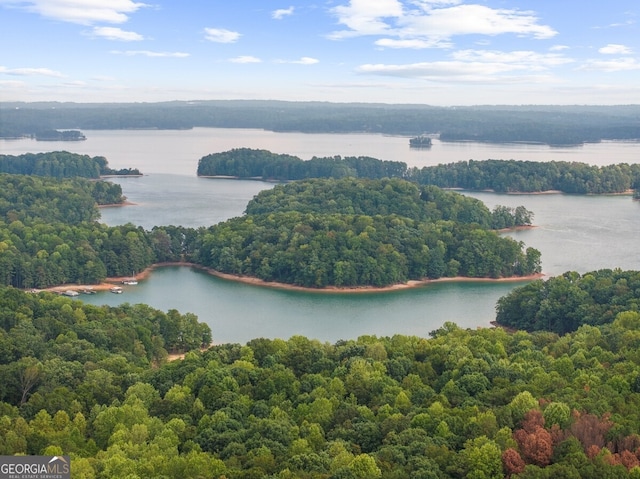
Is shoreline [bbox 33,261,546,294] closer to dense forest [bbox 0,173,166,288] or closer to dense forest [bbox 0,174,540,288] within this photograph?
dense forest [bbox 0,174,540,288]

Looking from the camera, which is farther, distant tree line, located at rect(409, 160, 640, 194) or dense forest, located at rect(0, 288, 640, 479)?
distant tree line, located at rect(409, 160, 640, 194)

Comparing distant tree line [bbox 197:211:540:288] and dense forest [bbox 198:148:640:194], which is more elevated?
dense forest [bbox 198:148:640:194]

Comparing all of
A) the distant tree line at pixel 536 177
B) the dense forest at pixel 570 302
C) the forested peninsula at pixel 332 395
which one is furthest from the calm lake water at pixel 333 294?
the forested peninsula at pixel 332 395

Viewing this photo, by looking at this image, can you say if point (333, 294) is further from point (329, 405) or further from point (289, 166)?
point (289, 166)

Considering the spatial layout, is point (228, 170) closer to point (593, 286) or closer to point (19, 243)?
point (19, 243)

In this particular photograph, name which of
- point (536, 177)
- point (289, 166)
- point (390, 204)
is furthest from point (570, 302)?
point (289, 166)

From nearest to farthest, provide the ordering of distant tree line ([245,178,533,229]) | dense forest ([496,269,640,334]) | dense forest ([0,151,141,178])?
dense forest ([496,269,640,334]) < distant tree line ([245,178,533,229]) < dense forest ([0,151,141,178])
